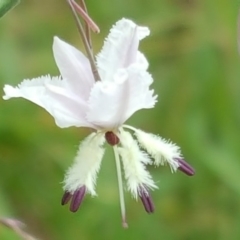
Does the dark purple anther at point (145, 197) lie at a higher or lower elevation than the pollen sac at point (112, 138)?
lower

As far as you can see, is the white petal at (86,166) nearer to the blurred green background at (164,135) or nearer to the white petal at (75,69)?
the white petal at (75,69)

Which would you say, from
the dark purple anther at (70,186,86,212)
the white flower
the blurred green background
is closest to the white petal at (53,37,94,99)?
the white flower

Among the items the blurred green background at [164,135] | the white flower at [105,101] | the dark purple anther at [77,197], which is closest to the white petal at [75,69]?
the white flower at [105,101]

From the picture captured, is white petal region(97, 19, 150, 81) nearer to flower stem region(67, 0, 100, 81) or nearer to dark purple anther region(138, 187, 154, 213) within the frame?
flower stem region(67, 0, 100, 81)

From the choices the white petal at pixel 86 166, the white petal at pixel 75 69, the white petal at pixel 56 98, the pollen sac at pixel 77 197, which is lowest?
the pollen sac at pixel 77 197

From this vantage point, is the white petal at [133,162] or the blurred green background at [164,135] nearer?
the white petal at [133,162]

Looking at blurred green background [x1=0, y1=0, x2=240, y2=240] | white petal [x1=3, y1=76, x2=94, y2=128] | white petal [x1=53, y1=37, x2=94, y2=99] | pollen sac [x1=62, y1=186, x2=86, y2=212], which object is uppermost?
blurred green background [x1=0, y1=0, x2=240, y2=240]

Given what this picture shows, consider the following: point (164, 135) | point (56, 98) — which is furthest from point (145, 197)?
point (164, 135)
